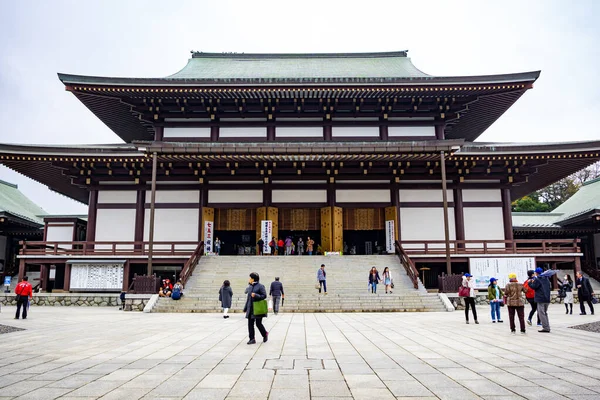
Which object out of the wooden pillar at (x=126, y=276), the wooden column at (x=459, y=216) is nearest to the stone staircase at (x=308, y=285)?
the wooden pillar at (x=126, y=276)

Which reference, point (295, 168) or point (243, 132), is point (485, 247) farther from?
point (243, 132)

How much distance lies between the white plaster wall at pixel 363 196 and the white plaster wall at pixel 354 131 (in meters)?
3.20

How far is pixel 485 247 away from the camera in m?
20.8

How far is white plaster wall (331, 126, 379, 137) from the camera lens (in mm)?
Result: 24125

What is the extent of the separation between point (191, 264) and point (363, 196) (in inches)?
390

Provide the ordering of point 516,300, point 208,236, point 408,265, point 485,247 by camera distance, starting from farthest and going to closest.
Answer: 1. point 208,236
2. point 485,247
3. point 408,265
4. point 516,300

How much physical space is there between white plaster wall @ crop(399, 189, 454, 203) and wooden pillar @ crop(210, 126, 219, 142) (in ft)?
35.0

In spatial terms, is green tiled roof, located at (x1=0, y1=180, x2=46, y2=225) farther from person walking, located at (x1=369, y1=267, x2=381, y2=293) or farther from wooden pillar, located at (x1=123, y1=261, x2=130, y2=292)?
person walking, located at (x1=369, y1=267, x2=381, y2=293)

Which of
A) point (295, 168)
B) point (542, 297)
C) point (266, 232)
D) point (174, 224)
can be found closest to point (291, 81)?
point (295, 168)

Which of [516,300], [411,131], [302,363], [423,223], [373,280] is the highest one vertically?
[411,131]

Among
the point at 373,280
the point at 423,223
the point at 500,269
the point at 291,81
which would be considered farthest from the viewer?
the point at 423,223

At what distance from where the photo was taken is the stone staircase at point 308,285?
1681 cm

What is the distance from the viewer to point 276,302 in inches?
599

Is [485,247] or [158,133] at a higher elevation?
[158,133]
